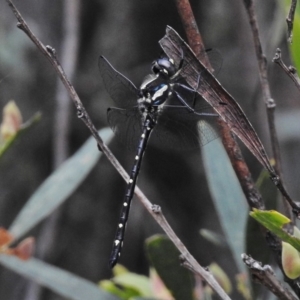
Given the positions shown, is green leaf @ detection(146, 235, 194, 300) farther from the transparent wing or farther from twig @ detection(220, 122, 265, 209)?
the transparent wing

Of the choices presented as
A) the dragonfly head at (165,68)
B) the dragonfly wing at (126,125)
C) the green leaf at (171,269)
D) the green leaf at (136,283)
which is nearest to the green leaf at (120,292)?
the green leaf at (136,283)

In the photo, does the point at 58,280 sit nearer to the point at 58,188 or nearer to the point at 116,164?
the point at 58,188

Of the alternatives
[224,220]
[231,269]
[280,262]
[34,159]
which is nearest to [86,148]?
[224,220]

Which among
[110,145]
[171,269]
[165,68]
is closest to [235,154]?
[171,269]

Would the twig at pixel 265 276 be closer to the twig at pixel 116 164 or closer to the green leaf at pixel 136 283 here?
the twig at pixel 116 164

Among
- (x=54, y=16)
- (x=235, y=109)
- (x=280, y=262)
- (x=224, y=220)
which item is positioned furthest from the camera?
(x=54, y=16)

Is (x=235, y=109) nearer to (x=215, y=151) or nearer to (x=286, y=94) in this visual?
(x=215, y=151)

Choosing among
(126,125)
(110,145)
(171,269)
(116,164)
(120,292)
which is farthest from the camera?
(110,145)
